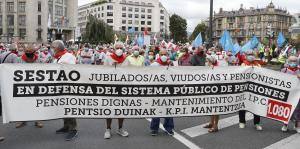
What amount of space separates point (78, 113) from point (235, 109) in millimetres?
3324

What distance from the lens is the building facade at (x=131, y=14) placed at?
6791 inches

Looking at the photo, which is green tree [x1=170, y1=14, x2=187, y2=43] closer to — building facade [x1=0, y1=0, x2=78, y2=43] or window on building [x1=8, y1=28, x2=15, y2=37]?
building facade [x1=0, y1=0, x2=78, y2=43]

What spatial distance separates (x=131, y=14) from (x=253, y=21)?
169ft

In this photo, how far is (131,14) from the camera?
177875 millimetres

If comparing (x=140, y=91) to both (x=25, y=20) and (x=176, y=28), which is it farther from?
(x=25, y=20)

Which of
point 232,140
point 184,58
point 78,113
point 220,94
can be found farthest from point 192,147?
point 184,58

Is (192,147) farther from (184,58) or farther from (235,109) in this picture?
(184,58)

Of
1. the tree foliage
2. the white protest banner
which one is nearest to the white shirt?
the white protest banner

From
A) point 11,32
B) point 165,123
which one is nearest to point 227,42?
point 165,123

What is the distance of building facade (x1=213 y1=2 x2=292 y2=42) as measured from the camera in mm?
160875

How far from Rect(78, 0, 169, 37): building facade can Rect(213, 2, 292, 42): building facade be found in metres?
25.8

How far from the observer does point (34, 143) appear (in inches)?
299

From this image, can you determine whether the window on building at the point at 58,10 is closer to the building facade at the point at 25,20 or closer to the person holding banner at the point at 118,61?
the building facade at the point at 25,20

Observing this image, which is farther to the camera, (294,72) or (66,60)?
(294,72)
